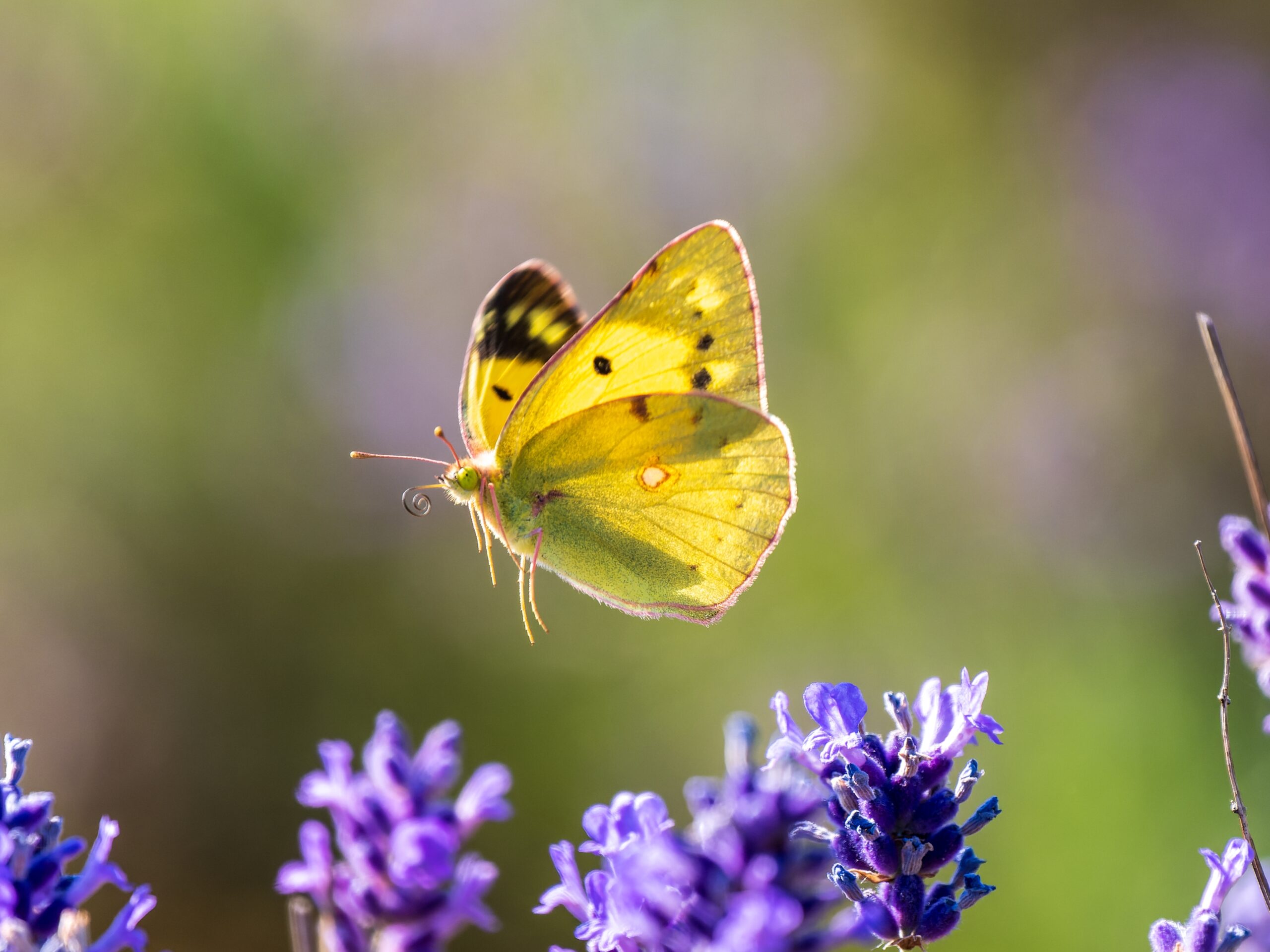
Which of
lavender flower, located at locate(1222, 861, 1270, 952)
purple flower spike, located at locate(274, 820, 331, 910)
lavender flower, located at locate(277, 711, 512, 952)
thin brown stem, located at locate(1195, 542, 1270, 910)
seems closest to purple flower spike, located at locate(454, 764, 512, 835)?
lavender flower, located at locate(277, 711, 512, 952)

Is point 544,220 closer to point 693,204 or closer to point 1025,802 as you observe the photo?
point 693,204

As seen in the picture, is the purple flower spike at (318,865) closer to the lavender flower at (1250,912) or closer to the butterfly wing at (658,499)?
the lavender flower at (1250,912)

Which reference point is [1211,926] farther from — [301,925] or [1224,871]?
[301,925]

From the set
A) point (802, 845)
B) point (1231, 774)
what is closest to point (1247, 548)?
point (1231, 774)

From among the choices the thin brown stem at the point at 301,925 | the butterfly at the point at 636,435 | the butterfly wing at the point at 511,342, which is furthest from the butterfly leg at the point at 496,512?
the thin brown stem at the point at 301,925

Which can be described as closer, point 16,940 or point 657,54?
point 16,940

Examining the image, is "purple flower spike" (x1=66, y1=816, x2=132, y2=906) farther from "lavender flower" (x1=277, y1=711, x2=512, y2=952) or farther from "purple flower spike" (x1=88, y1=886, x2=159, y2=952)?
"lavender flower" (x1=277, y1=711, x2=512, y2=952)

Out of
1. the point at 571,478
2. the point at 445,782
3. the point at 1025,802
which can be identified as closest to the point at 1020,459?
the point at 1025,802

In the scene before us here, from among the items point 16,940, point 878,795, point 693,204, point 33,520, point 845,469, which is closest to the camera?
point 16,940
